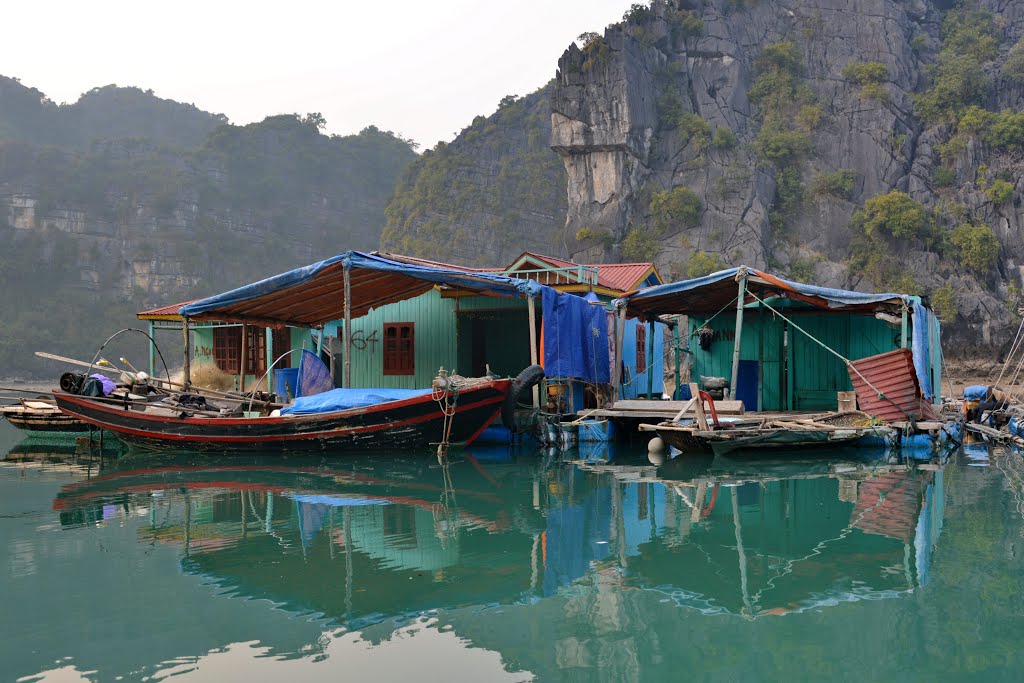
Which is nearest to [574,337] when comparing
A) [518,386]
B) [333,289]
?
[518,386]

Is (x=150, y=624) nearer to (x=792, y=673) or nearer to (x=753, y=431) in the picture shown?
(x=792, y=673)

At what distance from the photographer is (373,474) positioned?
41.5 ft

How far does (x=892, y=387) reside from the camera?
47.4ft

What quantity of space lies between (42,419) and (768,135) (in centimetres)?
4261

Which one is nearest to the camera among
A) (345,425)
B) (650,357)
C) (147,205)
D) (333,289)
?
(345,425)

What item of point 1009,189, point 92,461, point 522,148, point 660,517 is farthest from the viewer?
point 522,148

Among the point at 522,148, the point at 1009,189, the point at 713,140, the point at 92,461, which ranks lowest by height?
the point at 92,461

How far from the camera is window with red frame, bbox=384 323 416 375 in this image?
2005 centimetres

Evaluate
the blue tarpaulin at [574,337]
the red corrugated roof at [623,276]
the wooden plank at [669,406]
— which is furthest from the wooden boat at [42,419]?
the red corrugated roof at [623,276]

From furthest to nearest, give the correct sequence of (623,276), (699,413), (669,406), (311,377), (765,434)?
(623,276) → (311,377) → (669,406) → (699,413) → (765,434)

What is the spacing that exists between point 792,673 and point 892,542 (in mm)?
3690

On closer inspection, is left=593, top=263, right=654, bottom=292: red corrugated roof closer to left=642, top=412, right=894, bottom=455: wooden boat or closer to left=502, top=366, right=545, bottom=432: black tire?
left=502, top=366, right=545, bottom=432: black tire

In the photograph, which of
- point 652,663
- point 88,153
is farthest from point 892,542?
point 88,153

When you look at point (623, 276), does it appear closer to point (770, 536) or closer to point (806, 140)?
point (770, 536)
